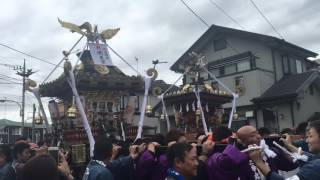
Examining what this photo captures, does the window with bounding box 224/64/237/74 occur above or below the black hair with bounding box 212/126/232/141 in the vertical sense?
above

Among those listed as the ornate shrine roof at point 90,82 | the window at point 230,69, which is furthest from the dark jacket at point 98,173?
the window at point 230,69

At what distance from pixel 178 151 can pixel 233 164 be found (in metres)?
0.69

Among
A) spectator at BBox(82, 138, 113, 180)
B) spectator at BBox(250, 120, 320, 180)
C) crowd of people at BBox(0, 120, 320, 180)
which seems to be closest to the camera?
spectator at BBox(250, 120, 320, 180)

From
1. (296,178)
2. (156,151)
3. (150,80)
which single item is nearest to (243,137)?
(296,178)

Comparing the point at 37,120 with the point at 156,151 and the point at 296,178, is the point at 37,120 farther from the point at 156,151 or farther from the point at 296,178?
the point at 296,178

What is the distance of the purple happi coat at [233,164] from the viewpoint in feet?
12.6

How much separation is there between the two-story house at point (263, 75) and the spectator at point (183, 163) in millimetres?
16452

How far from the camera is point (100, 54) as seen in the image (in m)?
11.1

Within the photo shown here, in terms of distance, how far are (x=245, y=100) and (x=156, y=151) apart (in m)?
18.5

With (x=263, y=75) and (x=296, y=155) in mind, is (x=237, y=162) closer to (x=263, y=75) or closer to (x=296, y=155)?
(x=296, y=155)

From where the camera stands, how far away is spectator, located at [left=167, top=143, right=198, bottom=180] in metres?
4.20

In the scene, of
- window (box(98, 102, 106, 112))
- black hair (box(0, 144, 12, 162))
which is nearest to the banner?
window (box(98, 102, 106, 112))

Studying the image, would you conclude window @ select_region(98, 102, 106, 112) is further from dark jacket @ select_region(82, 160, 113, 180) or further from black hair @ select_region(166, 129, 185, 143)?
dark jacket @ select_region(82, 160, 113, 180)

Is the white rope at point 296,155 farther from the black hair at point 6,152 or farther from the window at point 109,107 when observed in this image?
the window at point 109,107
